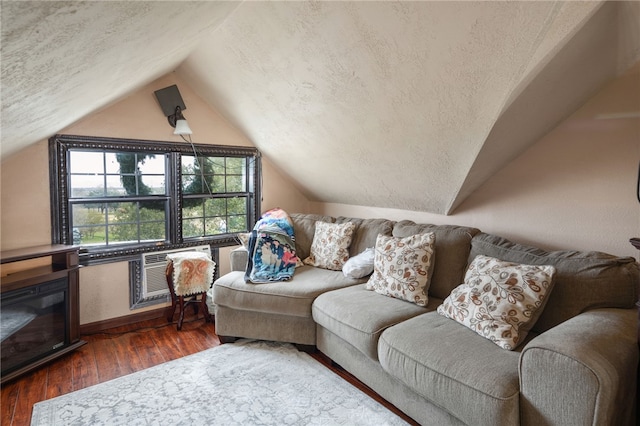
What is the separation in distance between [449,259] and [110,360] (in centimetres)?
257

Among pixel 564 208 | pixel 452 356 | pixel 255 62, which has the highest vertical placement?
pixel 255 62

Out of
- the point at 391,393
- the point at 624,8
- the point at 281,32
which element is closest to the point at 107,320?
the point at 391,393

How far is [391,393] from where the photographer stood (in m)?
1.96

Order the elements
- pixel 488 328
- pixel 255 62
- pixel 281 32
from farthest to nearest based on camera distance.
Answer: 1. pixel 255 62
2. pixel 281 32
3. pixel 488 328

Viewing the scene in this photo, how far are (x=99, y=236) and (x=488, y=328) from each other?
10.3 ft

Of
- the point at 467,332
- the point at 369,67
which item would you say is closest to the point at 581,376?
the point at 467,332

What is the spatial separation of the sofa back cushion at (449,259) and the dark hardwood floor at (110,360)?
84cm

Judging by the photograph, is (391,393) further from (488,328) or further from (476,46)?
(476,46)

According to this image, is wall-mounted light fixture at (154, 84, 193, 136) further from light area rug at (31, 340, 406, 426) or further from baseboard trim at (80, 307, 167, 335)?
light area rug at (31, 340, 406, 426)

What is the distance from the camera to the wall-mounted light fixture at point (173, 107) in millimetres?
3186

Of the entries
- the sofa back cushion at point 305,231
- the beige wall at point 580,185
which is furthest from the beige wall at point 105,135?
the beige wall at point 580,185

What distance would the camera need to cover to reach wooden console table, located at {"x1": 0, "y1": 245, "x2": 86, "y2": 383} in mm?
2209

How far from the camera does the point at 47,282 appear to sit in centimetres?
241

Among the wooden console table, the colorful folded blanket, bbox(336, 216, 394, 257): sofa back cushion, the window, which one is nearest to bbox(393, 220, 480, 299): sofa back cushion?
bbox(336, 216, 394, 257): sofa back cushion
